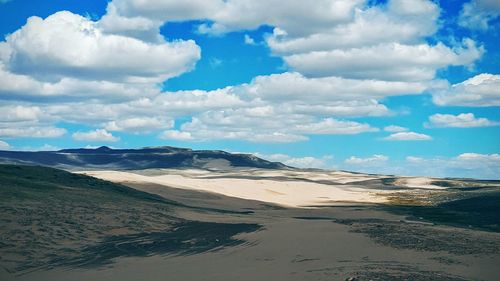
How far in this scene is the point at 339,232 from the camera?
74.8 feet

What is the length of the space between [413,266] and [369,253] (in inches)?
92.4

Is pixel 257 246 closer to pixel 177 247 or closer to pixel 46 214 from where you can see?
pixel 177 247

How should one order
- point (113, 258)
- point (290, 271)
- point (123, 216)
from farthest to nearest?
point (123, 216) < point (113, 258) < point (290, 271)

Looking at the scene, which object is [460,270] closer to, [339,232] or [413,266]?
[413,266]

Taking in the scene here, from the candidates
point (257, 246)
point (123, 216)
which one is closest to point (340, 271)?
point (257, 246)

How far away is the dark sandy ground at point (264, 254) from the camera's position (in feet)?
47.9

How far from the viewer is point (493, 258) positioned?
17188mm

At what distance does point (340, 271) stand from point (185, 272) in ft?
14.4

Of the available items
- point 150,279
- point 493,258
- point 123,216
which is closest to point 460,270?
point 493,258

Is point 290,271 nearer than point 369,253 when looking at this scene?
Yes

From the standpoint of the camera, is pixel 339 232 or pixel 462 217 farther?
pixel 462 217

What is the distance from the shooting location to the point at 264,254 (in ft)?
57.8

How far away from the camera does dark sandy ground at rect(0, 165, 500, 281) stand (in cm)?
1459

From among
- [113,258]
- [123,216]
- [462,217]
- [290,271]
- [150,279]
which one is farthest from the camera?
[462,217]
